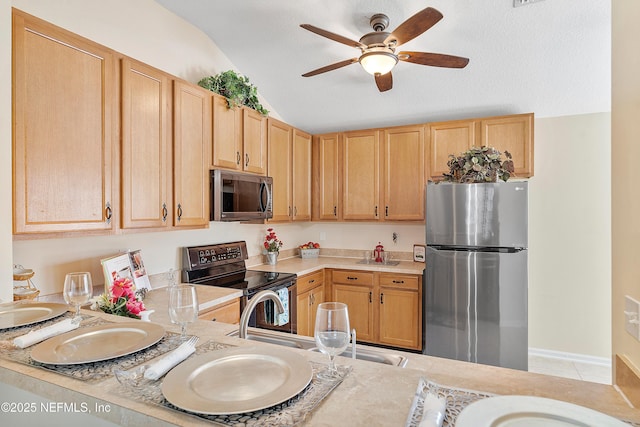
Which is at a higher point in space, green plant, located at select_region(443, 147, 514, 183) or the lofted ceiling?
the lofted ceiling

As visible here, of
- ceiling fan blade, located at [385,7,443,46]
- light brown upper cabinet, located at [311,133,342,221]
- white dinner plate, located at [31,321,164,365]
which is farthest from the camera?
light brown upper cabinet, located at [311,133,342,221]

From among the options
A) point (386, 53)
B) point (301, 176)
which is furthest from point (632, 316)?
point (301, 176)

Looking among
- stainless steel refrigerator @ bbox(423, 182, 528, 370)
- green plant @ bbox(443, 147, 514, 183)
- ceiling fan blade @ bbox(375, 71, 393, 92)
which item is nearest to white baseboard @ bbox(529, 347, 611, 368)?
stainless steel refrigerator @ bbox(423, 182, 528, 370)

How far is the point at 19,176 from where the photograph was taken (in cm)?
147

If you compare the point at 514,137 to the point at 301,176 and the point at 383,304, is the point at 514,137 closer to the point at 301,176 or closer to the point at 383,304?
the point at 383,304

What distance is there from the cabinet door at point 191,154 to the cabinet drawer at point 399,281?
1.88 metres

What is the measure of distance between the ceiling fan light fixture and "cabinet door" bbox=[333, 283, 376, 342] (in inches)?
85.2

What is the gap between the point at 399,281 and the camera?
3475mm

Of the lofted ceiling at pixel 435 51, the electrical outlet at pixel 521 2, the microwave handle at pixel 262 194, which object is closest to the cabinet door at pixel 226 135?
the microwave handle at pixel 262 194

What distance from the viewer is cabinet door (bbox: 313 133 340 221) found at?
403 centimetres

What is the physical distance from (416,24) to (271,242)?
2.54 meters

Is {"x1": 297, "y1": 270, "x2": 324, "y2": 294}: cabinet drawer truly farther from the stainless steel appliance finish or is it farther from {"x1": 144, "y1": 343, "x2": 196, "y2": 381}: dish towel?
{"x1": 144, "y1": 343, "x2": 196, "y2": 381}: dish towel

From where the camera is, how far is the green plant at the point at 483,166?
2883mm

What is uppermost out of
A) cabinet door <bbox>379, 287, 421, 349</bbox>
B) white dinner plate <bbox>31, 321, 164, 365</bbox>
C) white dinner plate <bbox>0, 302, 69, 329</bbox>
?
white dinner plate <bbox>0, 302, 69, 329</bbox>
